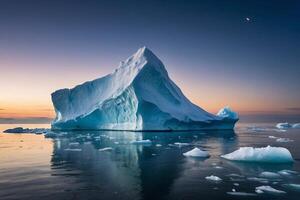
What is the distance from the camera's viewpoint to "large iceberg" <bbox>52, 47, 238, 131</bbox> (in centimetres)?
3978

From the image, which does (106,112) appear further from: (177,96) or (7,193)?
(7,193)

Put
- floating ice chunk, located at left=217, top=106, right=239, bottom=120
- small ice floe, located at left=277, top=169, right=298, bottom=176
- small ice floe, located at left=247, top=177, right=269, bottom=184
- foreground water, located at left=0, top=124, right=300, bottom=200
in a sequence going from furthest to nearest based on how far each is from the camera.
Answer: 1. floating ice chunk, located at left=217, top=106, right=239, bottom=120
2. small ice floe, located at left=277, top=169, right=298, bottom=176
3. small ice floe, located at left=247, top=177, right=269, bottom=184
4. foreground water, located at left=0, top=124, right=300, bottom=200

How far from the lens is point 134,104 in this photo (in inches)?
1549

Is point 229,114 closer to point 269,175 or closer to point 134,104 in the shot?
point 134,104

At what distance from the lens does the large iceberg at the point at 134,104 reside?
39.8 meters

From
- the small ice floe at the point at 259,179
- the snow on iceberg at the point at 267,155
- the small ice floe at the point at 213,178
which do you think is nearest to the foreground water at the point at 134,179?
the small ice floe at the point at 259,179

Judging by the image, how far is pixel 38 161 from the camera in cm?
1605

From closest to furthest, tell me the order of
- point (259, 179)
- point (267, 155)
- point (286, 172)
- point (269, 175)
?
point (259, 179)
point (269, 175)
point (286, 172)
point (267, 155)

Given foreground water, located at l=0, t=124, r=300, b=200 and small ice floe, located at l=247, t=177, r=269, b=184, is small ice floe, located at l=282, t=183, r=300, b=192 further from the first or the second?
small ice floe, located at l=247, t=177, r=269, b=184

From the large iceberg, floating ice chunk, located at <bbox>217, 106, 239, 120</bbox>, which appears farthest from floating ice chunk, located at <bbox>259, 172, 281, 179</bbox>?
floating ice chunk, located at <bbox>217, 106, 239, 120</bbox>

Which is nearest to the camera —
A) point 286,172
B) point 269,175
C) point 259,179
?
point 259,179

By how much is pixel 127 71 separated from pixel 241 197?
36.4 meters

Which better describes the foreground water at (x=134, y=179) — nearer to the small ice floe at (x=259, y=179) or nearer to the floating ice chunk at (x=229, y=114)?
the small ice floe at (x=259, y=179)

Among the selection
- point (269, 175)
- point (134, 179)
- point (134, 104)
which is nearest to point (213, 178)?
point (269, 175)
